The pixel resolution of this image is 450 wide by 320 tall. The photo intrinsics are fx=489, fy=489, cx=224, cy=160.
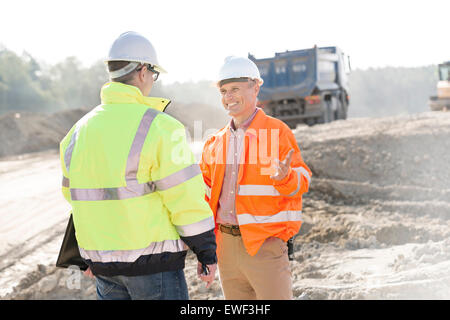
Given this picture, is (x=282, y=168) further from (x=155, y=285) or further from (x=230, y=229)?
(x=155, y=285)

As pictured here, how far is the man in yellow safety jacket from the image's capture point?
86.4 inches

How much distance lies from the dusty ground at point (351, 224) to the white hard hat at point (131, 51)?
79.9 inches

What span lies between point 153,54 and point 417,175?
796cm

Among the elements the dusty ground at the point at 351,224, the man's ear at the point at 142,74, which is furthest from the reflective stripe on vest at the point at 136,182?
the dusty ground at the point at 351,224

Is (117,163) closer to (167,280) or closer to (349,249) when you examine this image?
(167,280)

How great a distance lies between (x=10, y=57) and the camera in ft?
108

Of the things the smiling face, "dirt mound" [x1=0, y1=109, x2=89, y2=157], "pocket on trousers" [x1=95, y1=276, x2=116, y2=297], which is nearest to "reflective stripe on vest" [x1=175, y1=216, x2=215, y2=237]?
"pocket on trousers" [x1=95, y1=276, x2=116, y2=297]

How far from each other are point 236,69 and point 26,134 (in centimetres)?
1882

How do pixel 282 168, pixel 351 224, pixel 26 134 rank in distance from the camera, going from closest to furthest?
pixel 282 168 → pixel 351 224 → pixel 26 134

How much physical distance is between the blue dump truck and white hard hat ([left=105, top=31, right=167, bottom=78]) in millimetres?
13086

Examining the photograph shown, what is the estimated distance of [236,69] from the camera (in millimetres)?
3098

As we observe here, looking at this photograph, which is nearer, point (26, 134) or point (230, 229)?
point (230, 229)

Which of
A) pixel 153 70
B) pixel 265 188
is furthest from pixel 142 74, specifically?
pixel 265 188
